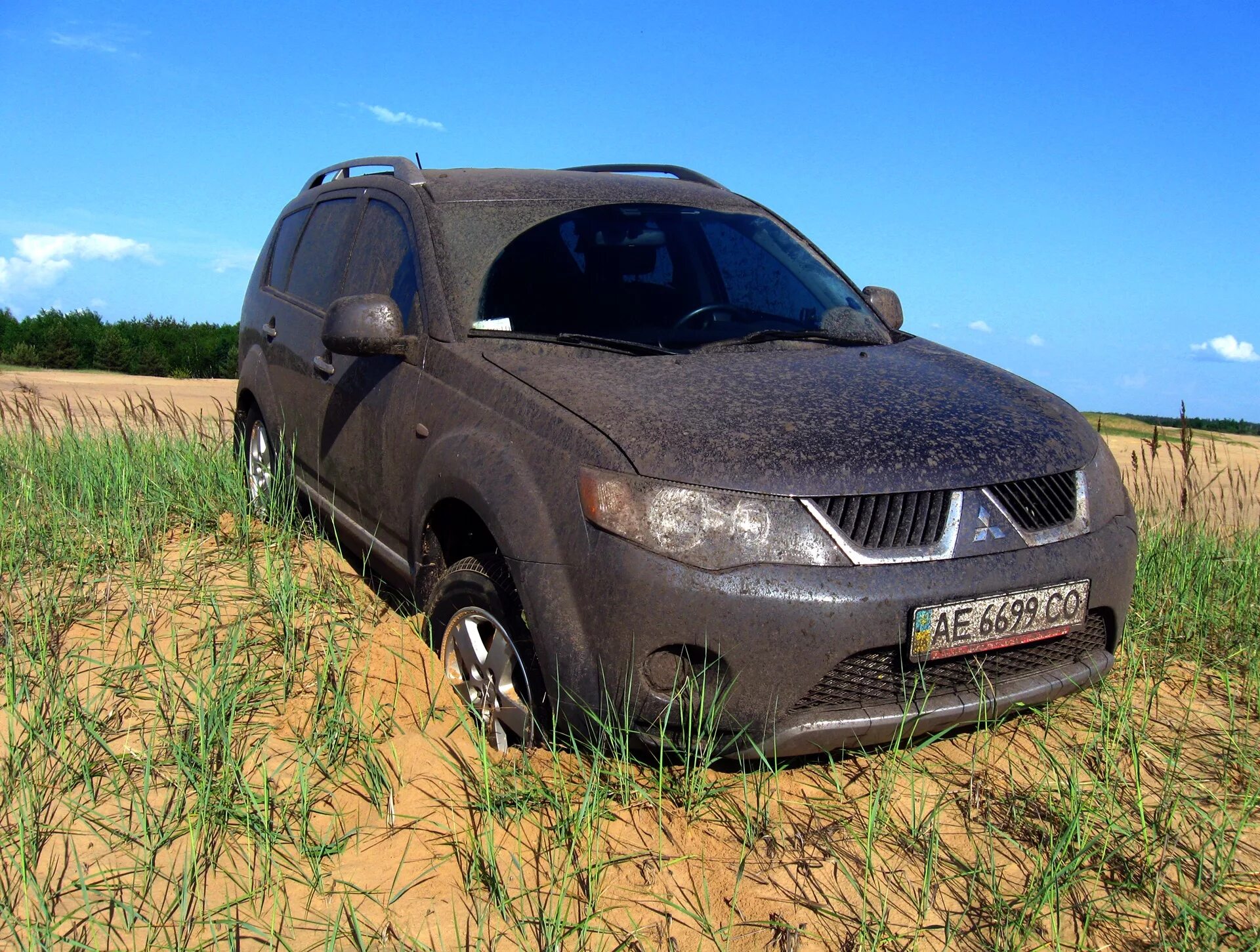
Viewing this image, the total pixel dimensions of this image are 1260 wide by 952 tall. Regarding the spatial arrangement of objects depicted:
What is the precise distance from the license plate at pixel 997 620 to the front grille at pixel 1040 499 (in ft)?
0.60

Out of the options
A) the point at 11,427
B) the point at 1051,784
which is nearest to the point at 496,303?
the point at 1051,784

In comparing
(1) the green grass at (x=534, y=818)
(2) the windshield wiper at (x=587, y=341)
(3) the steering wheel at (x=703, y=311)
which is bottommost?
(1) the green grass at (x=534, y=818)

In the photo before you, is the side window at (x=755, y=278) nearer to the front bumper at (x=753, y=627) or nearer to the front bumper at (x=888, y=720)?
the front bumper at (x=753, y=627)

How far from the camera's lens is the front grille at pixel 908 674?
2.73 metres

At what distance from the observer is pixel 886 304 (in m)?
Result: 4.67

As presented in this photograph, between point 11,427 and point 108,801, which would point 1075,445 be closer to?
point 108,801

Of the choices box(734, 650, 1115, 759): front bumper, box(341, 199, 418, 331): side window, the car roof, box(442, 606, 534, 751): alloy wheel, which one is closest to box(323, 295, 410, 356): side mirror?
box(341, 199, 418, 331): side window

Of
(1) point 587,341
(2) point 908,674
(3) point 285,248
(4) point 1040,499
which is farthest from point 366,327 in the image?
(3) point 285,248

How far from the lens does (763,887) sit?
102 inches

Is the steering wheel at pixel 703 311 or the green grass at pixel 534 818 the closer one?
the green grass at pixel 534 818

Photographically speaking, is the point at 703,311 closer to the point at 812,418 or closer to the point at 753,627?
the point at 812,418

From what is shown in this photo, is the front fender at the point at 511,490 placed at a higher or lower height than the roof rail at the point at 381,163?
lower

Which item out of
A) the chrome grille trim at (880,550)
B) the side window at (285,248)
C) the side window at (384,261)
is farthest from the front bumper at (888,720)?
the side window at (285,248)

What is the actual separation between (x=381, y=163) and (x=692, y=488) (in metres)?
2.91
